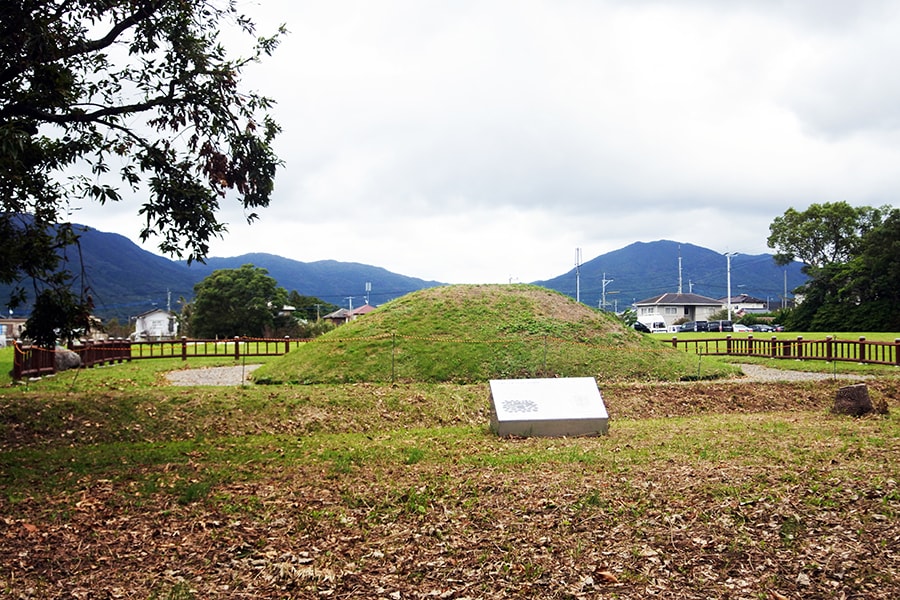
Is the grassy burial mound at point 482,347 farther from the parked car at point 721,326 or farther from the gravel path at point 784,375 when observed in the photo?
the parked car at point 721,326

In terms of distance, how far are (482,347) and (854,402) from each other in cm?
896

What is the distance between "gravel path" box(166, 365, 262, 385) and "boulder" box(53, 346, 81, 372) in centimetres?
294

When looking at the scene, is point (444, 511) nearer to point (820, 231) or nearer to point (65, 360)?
point (65, 360)

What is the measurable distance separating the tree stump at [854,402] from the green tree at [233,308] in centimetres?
4689

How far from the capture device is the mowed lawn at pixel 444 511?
16.0 feet

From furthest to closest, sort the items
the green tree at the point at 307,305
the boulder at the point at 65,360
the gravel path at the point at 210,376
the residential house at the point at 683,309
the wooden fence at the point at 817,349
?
the residential house at the point at 683,309 < the green tree at the point at 307,305 < the wooden fence at the point at 817,349 < the boulder at the point at 65,360 < the gravel path at the point at 210,376

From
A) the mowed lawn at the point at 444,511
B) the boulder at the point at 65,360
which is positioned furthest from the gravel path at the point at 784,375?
the boulder at the point at 65,360

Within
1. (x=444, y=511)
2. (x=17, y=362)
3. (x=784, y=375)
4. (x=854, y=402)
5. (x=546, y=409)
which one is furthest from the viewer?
(x=784, y=375)

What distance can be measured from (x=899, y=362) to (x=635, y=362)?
924 centimetres

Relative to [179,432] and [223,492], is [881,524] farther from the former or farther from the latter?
[179,432]

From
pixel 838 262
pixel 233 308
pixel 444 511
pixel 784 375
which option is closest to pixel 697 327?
pixel 838 262

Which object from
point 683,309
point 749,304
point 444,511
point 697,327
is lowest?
point 444,511

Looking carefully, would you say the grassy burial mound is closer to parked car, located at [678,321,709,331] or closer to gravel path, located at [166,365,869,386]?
gravel path, located at [166,365,869,386]

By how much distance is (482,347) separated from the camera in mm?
18203
